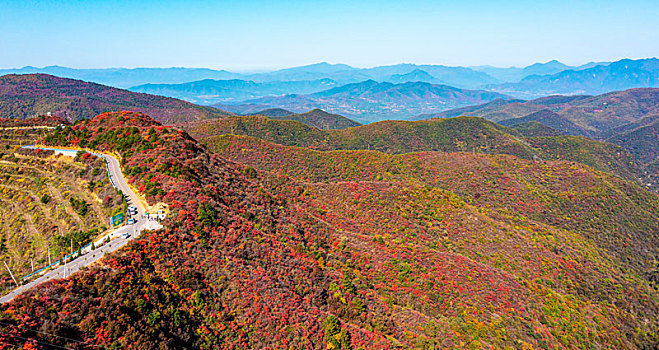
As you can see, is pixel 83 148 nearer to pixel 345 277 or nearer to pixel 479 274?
pixel 345 277

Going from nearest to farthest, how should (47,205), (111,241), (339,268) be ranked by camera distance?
(111,241), (47,205), (339,268)

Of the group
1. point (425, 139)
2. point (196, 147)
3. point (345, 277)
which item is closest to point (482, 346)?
point (345, 277)

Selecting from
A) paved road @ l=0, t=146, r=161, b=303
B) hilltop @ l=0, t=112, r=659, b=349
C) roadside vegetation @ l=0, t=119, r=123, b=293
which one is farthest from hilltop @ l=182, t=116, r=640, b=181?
paved road @ l=0, t=146, r=161, b=303

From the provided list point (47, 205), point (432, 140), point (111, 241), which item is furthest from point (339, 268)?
point (432, 140)

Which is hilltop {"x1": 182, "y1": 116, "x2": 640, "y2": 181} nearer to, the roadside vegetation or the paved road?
the roadside vegetation

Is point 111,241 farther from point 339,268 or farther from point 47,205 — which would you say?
point 339,268

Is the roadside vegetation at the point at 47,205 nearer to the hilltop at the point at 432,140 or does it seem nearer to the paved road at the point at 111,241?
the paved road at the point at 111,241
